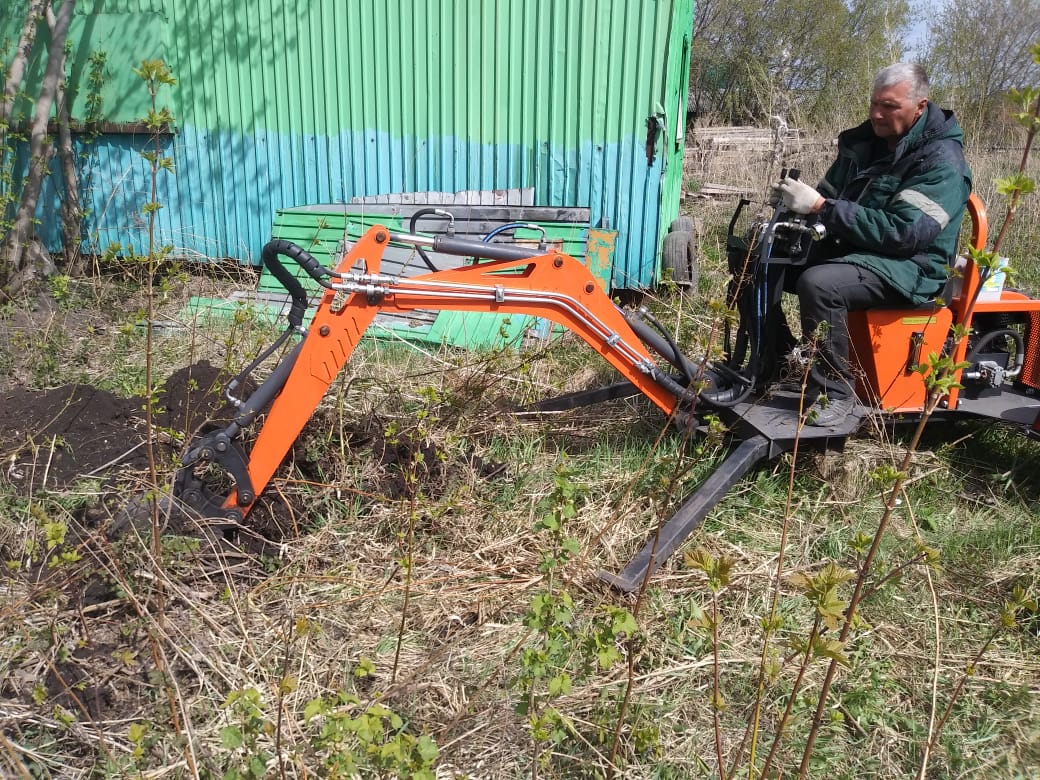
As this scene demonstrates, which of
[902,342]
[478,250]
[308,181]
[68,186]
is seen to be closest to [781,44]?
[308,181]

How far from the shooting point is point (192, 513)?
346 cm

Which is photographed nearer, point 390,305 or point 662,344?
point 390,305

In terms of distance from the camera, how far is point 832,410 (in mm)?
3990

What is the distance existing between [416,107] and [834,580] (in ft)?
22.9

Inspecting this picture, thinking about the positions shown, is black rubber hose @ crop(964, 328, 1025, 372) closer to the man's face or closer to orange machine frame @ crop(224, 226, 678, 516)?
the man's face

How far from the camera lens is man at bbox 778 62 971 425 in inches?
149

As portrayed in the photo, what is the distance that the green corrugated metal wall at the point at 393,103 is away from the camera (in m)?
7.34

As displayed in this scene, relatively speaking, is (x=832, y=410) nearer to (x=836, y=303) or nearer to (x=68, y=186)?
(x=836, y=303)

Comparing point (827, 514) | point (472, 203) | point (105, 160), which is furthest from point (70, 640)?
point (105, 160)

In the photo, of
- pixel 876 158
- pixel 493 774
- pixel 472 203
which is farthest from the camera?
pixel 472 203

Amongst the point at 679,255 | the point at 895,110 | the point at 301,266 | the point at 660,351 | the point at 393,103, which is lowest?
the point at 660,351

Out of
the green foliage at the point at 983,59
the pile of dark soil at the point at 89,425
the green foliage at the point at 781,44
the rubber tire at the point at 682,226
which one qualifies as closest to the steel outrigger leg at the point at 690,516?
the pile of dark soil at the point at 89,425

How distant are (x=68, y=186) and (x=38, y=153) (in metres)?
0.94

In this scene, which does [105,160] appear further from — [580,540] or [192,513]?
[580,540]
